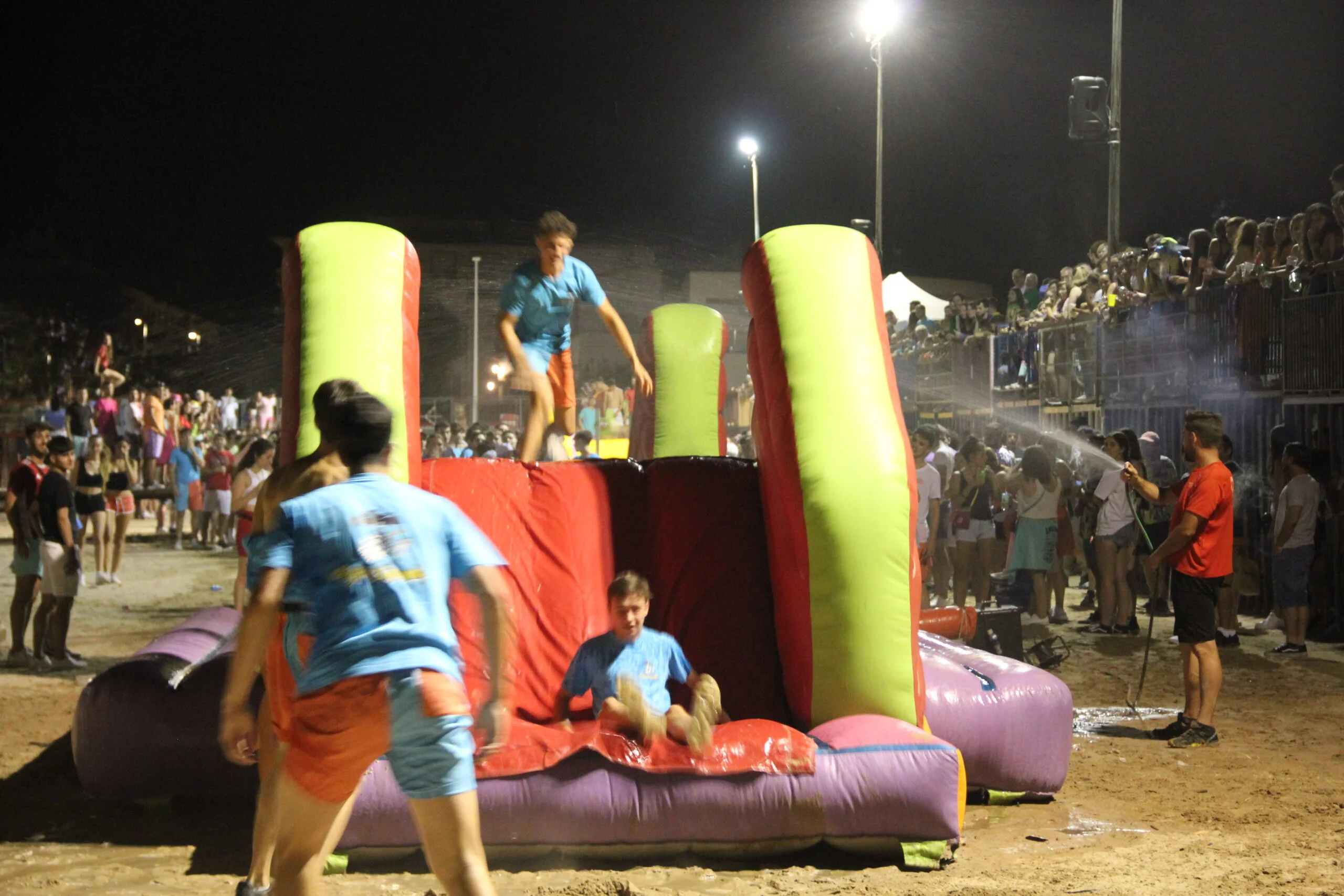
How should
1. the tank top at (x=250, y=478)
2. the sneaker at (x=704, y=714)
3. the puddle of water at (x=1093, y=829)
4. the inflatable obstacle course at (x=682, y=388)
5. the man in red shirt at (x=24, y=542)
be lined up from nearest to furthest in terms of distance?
the sneaker at (x=704, y=714) < the puddle of water at (x=1093, y=829) < the man in red shirt at (x=24, y=542) < the inflatable obstacle course at (x=682, y=388) < the tank top at (x=250, y=478)

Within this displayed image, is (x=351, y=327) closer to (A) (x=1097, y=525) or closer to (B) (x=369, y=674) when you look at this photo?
(B) (x=369, y=674)

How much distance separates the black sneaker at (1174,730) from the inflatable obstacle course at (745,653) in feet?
4.41

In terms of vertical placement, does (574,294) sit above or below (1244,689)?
above

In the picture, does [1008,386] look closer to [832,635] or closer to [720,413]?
[720,413]

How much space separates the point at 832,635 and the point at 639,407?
16.0ft

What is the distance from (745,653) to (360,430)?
10.5 feet

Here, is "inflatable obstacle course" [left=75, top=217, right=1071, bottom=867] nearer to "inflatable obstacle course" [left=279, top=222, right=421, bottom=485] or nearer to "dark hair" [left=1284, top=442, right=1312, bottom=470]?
"inflatable obstacle course" [left=279, top=222, right=421, bottom=485]

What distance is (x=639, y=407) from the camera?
Result: 10.1 metres

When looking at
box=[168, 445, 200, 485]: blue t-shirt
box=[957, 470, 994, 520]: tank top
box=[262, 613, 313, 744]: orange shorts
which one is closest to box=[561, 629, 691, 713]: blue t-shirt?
box=[262, 613, 313, 744]: orange shorts

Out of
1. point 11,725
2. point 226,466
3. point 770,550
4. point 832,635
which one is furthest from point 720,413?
point 226,466

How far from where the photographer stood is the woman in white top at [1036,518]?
10844 mm

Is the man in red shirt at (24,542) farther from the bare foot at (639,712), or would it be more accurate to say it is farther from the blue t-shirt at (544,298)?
the bare foot at (639,712)

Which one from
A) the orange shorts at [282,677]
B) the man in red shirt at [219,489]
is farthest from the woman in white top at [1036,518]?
the man in red shirt at [219,489]

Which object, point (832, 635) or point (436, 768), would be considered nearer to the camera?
point (436, 768)
